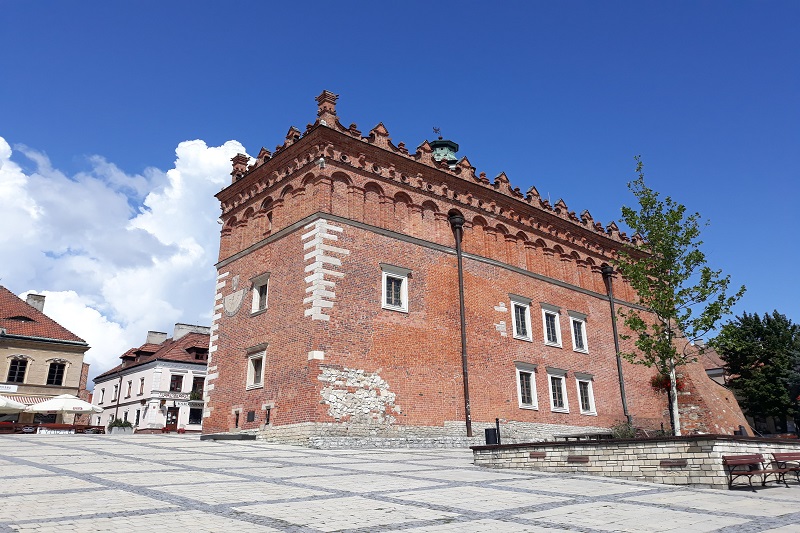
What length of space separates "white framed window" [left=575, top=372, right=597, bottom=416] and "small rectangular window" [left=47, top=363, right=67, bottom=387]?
3314 cm

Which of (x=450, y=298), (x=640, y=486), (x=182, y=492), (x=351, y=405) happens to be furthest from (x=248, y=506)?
(x=450, y=298)

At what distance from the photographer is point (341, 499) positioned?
764 cm

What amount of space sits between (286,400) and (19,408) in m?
13.5

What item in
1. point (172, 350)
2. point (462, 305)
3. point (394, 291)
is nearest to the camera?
point (394, 291)

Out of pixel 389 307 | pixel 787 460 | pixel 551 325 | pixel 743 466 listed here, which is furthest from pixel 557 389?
pixel 743 466

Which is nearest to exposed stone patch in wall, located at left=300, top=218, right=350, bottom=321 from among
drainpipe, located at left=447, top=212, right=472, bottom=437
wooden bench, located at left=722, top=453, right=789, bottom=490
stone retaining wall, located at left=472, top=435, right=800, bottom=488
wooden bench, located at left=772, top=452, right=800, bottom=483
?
drainpipe, located at left=447, top=212, right=472, bottom=437

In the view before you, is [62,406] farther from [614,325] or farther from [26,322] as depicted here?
[614,325]

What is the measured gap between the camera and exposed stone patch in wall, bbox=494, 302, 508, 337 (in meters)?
23.3

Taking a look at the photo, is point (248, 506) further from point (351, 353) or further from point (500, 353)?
point (500, 353)

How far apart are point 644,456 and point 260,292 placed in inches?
579

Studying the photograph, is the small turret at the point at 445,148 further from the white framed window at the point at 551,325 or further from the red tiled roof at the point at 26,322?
the red tiled roof at the point at 26,322

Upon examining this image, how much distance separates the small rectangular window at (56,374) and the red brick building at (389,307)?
2225cm

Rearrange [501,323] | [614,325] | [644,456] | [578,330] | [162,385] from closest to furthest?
[644,456] → [501,323] → [578,330] → [614,325] → [162,385]

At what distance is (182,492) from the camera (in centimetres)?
A: 784
